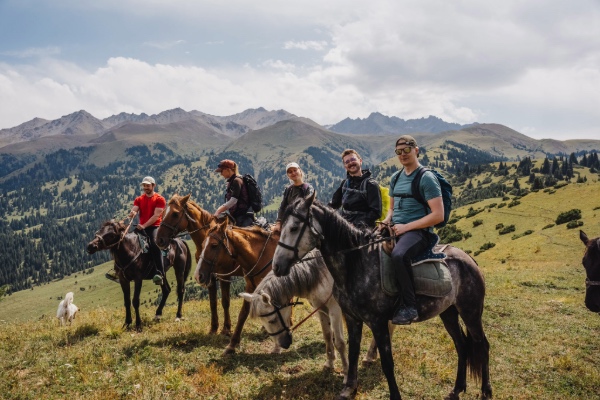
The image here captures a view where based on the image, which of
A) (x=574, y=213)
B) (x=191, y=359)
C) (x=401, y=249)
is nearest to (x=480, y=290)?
(x=401, y=249)

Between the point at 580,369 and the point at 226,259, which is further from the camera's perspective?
the point at 226,259

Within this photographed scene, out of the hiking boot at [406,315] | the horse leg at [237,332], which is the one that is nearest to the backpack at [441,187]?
the hiking boot at [406,315]

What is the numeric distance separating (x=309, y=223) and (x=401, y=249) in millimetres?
1830

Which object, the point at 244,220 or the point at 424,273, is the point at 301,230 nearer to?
the point at 424,273

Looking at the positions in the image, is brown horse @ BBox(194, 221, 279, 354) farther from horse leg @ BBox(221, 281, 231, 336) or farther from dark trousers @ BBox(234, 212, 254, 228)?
dark trousers @ BBox(234, 212, 254, 228)

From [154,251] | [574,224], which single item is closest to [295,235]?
[154,251]

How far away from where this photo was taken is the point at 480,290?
7.97 metres

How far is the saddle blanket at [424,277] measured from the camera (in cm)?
671

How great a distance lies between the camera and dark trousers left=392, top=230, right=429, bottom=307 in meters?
6.46

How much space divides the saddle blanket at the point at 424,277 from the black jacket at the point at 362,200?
2127mm

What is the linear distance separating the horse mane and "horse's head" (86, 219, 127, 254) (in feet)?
23.8

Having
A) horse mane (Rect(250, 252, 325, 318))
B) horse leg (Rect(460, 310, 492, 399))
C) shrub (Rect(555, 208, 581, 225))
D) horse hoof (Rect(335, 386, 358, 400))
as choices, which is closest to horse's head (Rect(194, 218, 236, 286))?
horse mane (Rect(250, 252, 325, 318))

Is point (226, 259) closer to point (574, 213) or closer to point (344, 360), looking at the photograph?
point (344, 360)

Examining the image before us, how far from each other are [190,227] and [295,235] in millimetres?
7349
